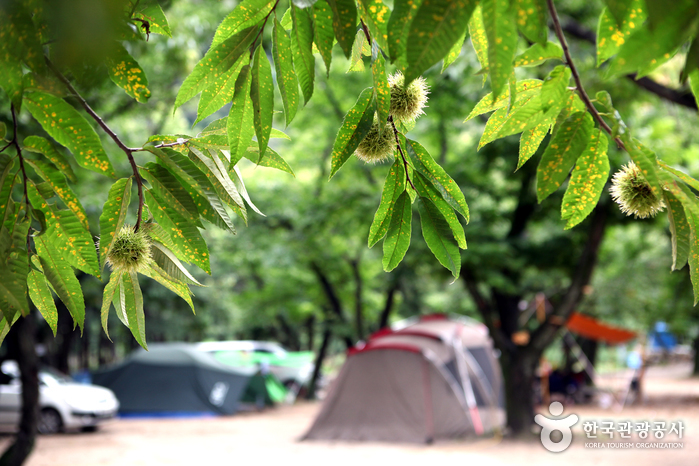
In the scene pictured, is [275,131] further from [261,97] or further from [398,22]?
[398,22]

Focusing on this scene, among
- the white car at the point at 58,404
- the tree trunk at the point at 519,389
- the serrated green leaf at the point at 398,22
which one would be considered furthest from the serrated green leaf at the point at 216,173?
the white car at the point at 58,404

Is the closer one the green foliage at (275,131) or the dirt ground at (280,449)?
the green foliage at (275,131)

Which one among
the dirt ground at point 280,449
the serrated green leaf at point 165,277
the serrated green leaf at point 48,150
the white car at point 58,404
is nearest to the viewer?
the serrated green leaf at point 48,150

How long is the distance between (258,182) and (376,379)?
5.54 m

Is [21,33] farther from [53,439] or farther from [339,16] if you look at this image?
[53,439]

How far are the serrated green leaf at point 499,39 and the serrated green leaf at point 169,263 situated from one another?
77 cm

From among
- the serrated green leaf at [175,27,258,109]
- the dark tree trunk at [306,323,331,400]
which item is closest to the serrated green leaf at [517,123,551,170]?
the serrated green leaf at [175,27,258,109]

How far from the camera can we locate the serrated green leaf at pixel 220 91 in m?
1.13

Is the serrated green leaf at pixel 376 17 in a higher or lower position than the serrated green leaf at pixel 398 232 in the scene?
higher

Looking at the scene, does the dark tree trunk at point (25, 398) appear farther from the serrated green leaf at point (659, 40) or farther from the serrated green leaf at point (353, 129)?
the serrated green leaf at point (659, 40)

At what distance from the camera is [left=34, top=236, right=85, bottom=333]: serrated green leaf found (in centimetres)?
119

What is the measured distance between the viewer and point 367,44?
4.08 ft

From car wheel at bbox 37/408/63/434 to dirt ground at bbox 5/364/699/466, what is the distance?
0.25 meters

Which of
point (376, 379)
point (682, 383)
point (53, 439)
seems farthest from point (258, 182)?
point (682, 383)
